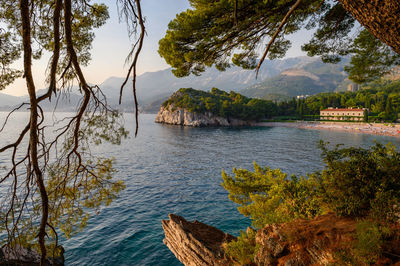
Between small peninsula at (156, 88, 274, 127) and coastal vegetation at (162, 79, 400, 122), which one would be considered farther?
small peninsula at (156, 88, 274, 127)

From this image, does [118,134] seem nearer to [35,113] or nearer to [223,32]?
[35,113]

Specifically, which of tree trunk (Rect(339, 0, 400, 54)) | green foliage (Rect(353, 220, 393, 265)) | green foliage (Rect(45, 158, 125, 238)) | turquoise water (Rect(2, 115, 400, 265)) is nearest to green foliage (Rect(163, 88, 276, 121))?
turquoise water (Rect(2, 115, 400, 265))

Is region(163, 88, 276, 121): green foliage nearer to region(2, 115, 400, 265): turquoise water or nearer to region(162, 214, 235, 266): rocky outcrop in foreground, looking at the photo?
region(2, 115, 400, 265): turquoise water

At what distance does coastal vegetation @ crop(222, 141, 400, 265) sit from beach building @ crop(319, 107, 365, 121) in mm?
86834

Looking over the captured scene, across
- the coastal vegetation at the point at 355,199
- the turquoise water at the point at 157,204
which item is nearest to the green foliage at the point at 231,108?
the turquoise water at the point at 157,204

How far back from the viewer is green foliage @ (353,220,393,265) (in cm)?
363

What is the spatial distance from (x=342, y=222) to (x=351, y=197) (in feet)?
2.09

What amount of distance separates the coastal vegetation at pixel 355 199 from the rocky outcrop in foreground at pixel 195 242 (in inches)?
31.4

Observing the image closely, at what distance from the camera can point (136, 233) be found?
484 inches

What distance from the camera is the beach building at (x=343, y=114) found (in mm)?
76375

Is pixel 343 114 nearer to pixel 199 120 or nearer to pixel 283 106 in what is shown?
pixel 283 106

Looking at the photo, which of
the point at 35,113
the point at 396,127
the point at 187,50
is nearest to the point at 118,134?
the point at 35,113

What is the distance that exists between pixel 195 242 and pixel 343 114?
3649 inches

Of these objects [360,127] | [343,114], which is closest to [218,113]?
[343,114]
